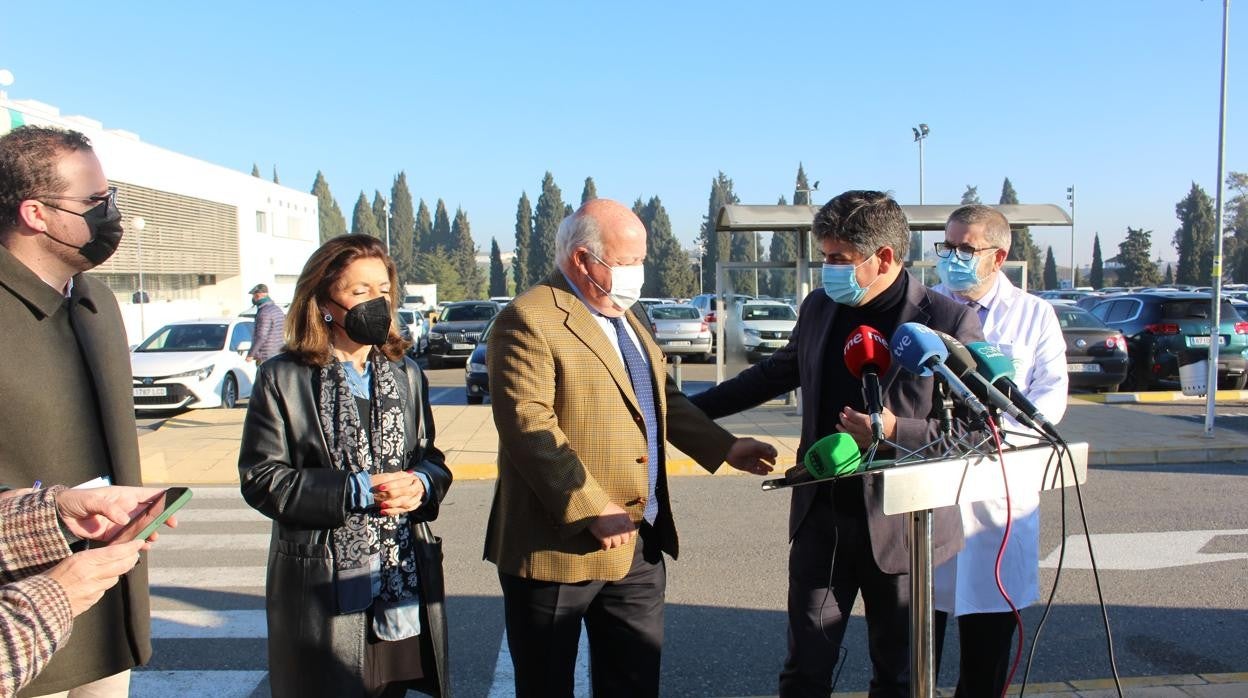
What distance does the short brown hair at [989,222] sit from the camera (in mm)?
3633

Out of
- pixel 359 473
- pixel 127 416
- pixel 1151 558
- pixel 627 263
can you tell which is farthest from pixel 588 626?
pixel 1151 558

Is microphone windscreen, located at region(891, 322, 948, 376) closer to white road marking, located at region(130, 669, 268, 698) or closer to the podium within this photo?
the podium

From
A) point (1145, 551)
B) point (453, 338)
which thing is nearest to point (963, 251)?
point (1145, 551)

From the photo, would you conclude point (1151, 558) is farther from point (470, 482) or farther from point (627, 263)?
point (470, 482)

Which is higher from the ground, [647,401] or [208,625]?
[647,401]

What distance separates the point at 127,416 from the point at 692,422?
71.5 inches

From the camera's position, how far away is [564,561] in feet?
8.72

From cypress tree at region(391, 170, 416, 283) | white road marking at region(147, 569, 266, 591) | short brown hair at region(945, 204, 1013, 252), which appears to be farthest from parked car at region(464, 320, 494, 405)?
cypress tree at region(391, 170, 416, 283)

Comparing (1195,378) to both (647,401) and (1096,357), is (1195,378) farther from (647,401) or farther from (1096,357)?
(647,401)

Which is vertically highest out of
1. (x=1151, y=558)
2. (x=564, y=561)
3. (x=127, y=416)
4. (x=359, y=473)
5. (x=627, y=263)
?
(x=627, y=263)

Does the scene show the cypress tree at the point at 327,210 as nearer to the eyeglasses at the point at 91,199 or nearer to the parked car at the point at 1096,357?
the parked car at the point at 1096,357

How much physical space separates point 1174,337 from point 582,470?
16.1 metres

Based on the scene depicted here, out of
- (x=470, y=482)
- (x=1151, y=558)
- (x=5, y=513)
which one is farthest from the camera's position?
(x=470, y=482)

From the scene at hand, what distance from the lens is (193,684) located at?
4059 millimetres
